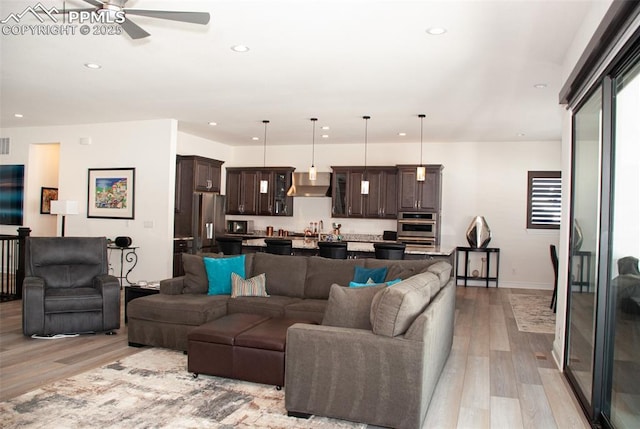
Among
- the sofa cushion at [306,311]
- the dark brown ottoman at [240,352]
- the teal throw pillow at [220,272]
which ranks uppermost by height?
the teal throw pillow at [220,272]

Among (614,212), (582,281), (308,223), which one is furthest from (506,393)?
(308,223)

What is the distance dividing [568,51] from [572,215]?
1462 millimetres

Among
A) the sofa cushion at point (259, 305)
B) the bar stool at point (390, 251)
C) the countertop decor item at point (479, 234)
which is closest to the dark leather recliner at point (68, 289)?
the sofa cushion at point (259, 305)

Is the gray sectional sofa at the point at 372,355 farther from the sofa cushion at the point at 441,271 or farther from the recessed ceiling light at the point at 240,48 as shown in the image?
the recessed ceiling light at the point at 240,48

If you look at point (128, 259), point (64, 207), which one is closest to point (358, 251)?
point (128, 259)

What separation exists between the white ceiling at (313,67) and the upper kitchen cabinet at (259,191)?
221cm

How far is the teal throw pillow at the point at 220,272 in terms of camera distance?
523 cm

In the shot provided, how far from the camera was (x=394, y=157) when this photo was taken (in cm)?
1002

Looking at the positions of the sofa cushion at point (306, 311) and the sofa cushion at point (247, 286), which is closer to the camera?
the sofa cushion at point (306, 311)

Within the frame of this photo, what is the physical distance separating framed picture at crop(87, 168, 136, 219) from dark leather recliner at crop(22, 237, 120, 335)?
2.58 metres

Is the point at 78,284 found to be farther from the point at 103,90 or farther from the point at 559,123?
the point at 559,123

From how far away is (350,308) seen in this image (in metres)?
3.37

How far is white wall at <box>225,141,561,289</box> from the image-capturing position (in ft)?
31.0

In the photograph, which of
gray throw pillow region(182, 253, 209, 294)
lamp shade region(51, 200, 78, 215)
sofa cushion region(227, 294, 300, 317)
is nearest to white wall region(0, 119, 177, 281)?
lamp shade region(51, 200, 78, 215)
